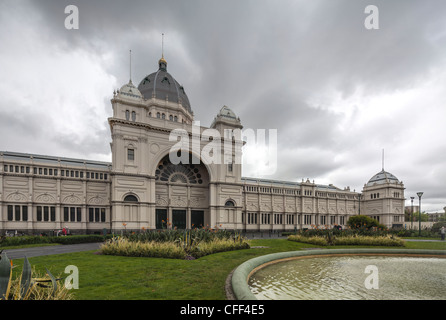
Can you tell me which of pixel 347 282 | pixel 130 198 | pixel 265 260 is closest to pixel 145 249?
pixel 265 260

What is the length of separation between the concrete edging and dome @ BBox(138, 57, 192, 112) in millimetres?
35395

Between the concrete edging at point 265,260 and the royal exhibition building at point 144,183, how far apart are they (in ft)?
71.8

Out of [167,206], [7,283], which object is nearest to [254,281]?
[7,283]

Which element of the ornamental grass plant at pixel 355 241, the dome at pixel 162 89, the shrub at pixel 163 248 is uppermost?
the dome at pixel 162 89

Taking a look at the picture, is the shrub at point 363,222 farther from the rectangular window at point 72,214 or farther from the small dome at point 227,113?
the rectangular window at point 72,214

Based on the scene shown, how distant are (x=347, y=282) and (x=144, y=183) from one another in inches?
1095

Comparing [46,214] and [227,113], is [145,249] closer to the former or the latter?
[46,214]

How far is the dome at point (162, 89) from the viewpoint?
42.1 meters

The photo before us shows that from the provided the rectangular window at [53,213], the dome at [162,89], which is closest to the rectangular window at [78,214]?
the rectangular window at [53,213]

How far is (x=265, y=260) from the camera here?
12094mm
